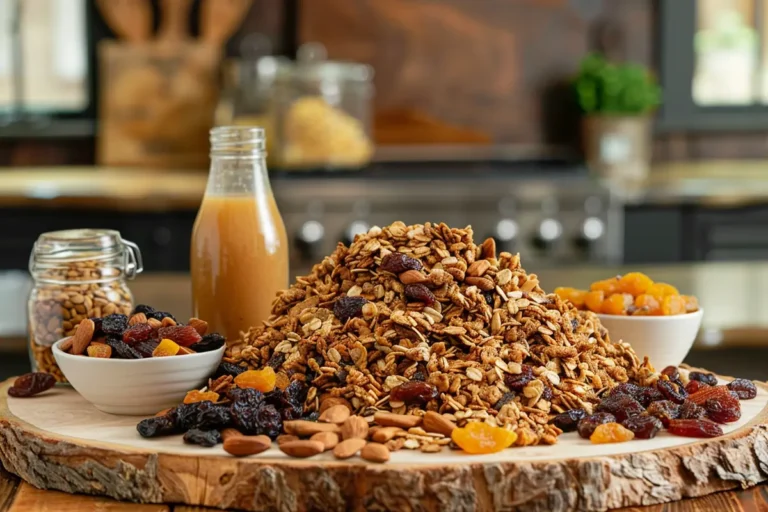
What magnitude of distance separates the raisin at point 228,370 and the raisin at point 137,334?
11cm

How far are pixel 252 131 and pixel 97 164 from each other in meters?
3.22

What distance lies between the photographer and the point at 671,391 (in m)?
1.53

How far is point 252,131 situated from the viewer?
6.01 ft

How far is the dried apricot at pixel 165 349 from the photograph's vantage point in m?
1.52

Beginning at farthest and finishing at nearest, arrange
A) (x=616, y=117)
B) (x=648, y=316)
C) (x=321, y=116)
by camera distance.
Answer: (x=616, y=117), (x=321, y=116), (x=648, y=316)

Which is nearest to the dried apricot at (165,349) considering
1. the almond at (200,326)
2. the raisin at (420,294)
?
the almond at (200,326)

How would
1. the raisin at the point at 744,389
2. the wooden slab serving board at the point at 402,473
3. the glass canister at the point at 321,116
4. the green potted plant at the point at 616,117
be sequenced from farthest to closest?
the green potted plant at the point at 616,117, the glass canister at the point at 321,116, the raisin at the point at 744,389, the wooden slab serving board at the point at 402,473

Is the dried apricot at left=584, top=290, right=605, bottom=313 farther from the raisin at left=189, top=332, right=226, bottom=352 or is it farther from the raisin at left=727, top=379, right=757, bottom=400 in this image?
the raisin at left=189, top=332, right=226, bottom=352

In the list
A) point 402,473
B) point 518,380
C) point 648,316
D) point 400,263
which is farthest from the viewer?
point 648,316

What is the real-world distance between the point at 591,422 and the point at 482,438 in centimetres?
17

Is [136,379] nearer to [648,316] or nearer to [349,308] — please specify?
[349,308]

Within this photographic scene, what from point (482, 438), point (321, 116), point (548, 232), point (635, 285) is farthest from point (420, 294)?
point (321, 116)

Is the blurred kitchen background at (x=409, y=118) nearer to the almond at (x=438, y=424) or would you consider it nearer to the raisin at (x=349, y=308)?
the raisin at (x=349, y=308)

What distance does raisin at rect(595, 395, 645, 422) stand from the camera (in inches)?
56.7
